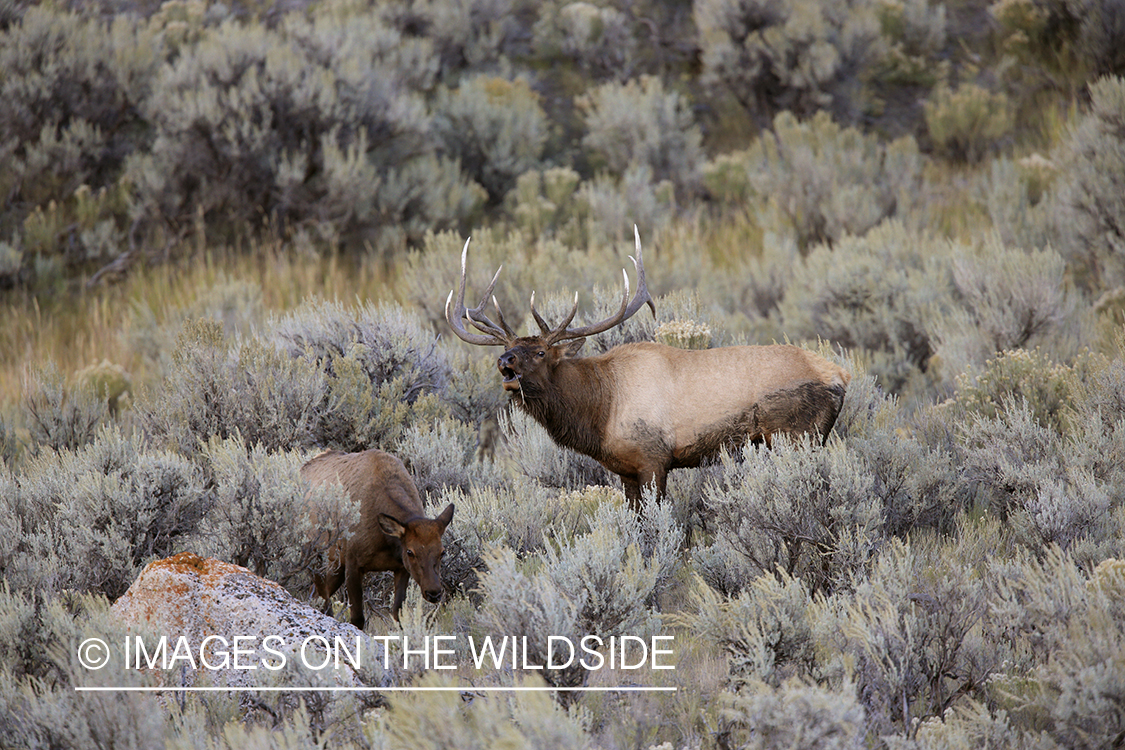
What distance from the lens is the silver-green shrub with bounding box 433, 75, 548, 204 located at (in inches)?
557

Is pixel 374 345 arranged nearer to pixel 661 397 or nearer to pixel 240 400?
pixel 240 400

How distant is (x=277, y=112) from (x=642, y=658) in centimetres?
1092

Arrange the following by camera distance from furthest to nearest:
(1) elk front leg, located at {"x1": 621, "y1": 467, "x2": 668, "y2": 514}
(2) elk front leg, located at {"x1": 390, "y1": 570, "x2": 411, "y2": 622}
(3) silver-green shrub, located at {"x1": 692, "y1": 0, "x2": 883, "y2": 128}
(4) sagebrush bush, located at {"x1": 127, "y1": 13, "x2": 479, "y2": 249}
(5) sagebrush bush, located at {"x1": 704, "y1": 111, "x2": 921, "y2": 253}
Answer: (3) silver-green shrub, located at {"x1": 692, "y1": 0, "x2": 883, "y2": 128} → (4) sagebrush bush, located at {"x1": 127, "y1": 13, "x2": 479, "y2": 249} → (5) sagebrush bush, located at {"x1": 704, "y1": 111, "x2": 921, "y2": 253} → (1) elk front leg, located at {"x1": 621, "y1": 467, "x2": 668, "y2": 514} → (2) elk front leg, located at {"x1": 390, "y1": 570, "x2": 411, "y2": 622}

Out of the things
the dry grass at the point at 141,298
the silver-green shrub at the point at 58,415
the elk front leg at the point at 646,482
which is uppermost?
the elk front leg at the point at 646,482

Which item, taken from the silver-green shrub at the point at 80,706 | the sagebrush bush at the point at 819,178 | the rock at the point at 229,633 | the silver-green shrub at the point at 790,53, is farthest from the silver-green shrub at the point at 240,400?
the silver-green shrub at the point at 790,53

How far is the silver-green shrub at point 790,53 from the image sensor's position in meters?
14.5

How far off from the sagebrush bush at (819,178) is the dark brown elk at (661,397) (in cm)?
662

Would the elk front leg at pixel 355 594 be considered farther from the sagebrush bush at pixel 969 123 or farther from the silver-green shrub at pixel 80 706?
the sagebrush bush at pixel 969 123

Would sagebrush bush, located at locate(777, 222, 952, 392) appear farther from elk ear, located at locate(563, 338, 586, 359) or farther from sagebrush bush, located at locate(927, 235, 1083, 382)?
elk ear, located at locate(563, 338, 586, 359)

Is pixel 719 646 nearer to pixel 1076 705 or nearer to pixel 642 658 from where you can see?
pixel 642 658

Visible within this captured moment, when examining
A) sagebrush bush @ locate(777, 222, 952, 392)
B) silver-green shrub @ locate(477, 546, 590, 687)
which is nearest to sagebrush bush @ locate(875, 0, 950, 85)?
sagebrush bush @ locate(777, 222, 952, 392)

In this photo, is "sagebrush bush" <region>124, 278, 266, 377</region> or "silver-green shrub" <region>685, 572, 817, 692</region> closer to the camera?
"silver-green shrub" <region>685, 572, 817, 692</region>

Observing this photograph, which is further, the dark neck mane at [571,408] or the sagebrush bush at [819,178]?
the sagebrush bush at [819,178]

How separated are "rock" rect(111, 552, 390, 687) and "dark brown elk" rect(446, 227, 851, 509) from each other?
5.90 feet
